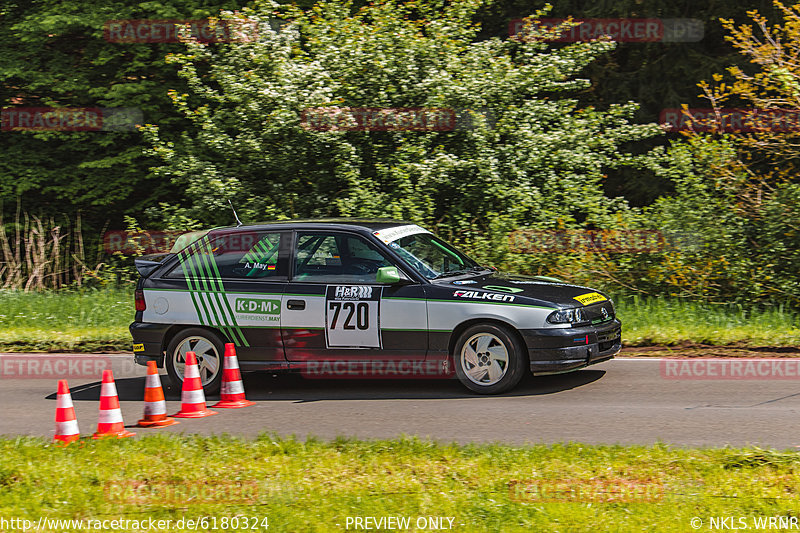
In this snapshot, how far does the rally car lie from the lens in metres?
8.80

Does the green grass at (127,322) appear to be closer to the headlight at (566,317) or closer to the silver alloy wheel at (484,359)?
the headlight at (566,317)

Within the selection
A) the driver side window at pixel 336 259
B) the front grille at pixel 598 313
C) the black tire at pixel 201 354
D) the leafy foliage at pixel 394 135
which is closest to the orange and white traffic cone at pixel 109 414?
the black tire at pixel 201 354

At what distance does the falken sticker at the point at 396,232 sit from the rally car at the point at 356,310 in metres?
0.02

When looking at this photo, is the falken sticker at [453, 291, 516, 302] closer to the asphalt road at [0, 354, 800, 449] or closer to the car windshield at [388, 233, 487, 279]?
the car windshield at [388, 233, 487, 279]

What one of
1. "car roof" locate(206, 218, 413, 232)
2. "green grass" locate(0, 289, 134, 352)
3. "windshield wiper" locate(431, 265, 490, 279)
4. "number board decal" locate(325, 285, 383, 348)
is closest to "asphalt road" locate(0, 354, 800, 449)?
"number board decal" locate(325, 285, 383, 348)

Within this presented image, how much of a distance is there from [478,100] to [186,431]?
9.48 metres

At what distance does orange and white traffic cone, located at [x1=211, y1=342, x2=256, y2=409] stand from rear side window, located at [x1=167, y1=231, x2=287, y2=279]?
0.92 meters

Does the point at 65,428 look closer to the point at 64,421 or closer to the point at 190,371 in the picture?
the point at 64,421

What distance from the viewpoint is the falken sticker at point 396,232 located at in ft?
30.6

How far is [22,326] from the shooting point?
44.9 ft

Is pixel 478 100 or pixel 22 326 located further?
pixel 478 100

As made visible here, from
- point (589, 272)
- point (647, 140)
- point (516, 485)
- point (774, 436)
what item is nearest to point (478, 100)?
point (589, 272)

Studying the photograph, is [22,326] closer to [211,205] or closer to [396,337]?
[211,205]

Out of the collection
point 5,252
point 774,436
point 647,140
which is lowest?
point 774,436
